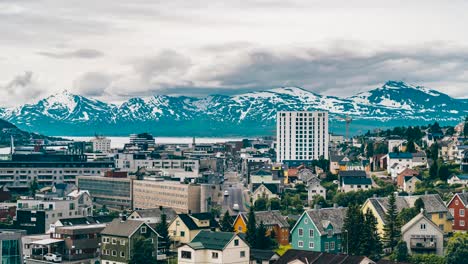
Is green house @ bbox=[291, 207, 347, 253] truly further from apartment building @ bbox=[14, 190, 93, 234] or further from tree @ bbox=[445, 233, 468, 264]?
apartment building @ bbox=[14, 190, 93, 234]

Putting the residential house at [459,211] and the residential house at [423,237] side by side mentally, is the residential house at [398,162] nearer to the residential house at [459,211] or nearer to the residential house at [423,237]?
→ the residential house at [459,211]

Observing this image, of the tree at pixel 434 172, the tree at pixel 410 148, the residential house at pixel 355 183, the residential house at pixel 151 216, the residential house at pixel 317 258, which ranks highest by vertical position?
the tree at pixel 410 148

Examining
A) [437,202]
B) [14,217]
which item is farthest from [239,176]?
[437,202]

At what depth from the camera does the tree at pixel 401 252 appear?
151 ft

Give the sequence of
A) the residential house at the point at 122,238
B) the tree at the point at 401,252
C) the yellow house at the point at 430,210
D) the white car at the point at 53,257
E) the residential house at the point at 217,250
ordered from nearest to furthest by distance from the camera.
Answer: the residential house at the point at 217,250 → the tree at the point at 401,252 → the residential house at the point at 122,238 → the white car at the point at 53,257 → the yellow house at the point at 430,210

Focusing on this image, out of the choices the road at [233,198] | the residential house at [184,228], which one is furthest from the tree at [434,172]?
the residential house at [184,228]

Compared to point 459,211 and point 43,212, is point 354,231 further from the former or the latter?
point 43,212

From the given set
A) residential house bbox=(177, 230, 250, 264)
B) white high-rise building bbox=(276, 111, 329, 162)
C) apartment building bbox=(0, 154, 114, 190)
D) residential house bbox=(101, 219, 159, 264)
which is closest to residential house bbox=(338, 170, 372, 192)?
residential house bbox=(101, 219, 159, 264)

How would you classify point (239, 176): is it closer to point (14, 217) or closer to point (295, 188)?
point (295, 188)

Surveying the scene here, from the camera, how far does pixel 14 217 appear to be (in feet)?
227

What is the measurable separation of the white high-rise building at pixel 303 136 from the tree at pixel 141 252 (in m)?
88.0

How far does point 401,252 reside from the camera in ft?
152

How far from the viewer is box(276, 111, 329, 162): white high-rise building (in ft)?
445

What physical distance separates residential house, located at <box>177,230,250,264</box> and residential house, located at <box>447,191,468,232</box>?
53.8 ft
